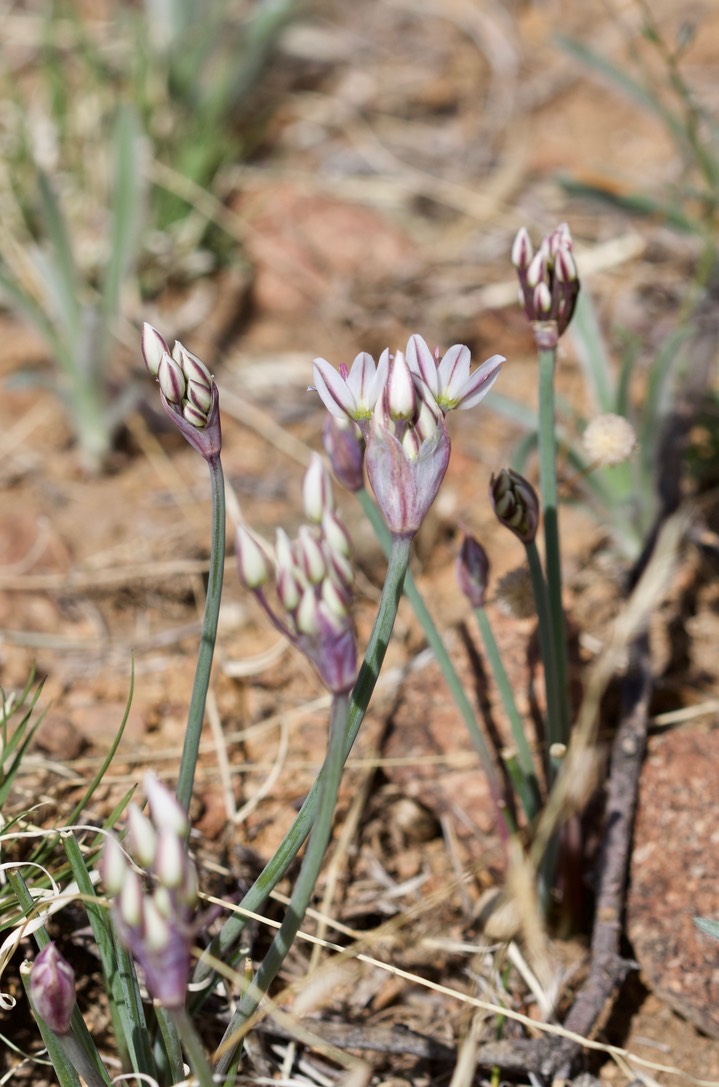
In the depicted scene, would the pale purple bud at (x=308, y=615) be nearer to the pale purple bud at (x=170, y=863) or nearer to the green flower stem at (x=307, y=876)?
the green flower stem at (x=307, y=876)

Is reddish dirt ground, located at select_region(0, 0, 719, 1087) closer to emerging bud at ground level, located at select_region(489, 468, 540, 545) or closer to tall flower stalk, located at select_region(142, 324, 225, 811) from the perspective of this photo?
tall flower stalk, located at select_region(142, 324, 225, 811)

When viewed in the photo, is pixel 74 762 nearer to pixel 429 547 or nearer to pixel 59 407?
pixel 429 547

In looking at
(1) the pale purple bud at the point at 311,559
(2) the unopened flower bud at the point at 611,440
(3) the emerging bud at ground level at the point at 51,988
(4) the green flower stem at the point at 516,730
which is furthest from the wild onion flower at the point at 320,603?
(2) the unopened flower bud at the point at 611,440

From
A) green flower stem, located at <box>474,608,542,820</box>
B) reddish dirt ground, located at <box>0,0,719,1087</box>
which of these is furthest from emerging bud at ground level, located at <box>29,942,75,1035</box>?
green flower stem, located at <box>474,608,542,820</box>

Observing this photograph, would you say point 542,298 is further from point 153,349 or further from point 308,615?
point 308,615

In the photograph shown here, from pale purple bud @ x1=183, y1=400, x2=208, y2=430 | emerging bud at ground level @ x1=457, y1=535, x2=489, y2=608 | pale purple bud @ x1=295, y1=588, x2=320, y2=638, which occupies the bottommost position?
emerging bud at ground level @ x1=457, y1=535, x2=489, y2=608

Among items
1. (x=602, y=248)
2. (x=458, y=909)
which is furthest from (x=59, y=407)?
(x=458, y=909)
